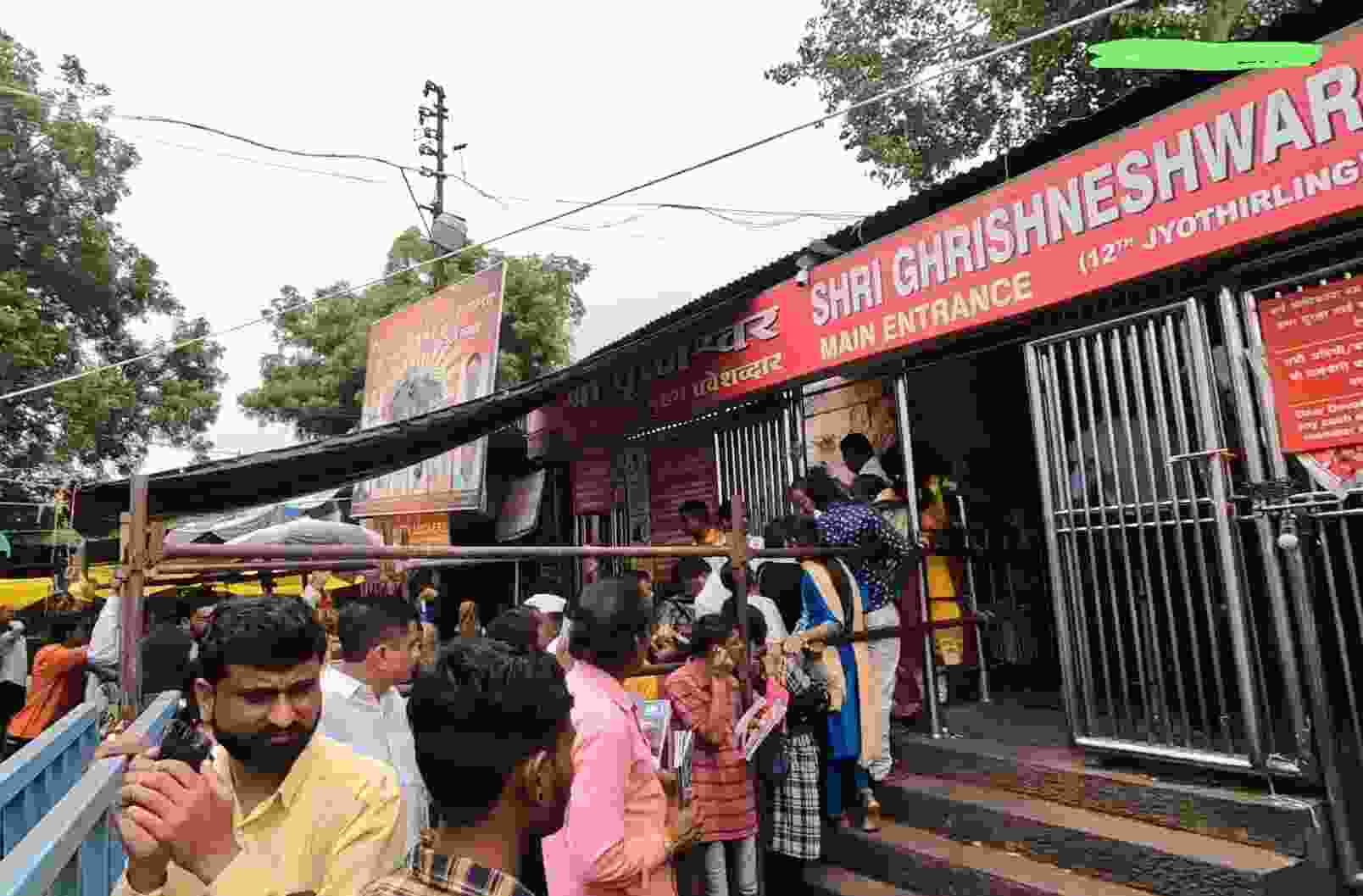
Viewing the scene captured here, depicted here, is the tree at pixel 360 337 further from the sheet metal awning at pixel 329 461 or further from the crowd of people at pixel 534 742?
the crowd of people at pixel 534 742

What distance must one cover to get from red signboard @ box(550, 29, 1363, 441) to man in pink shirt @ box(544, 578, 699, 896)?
302cm

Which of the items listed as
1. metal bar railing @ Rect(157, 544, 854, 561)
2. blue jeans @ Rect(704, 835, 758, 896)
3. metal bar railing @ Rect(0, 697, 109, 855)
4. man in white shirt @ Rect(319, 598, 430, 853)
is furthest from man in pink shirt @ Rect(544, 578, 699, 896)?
metal bar railing @ Rect(0, 697, 109, 855)

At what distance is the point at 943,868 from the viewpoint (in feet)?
13.4

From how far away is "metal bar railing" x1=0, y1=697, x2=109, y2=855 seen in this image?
2432 millimetres

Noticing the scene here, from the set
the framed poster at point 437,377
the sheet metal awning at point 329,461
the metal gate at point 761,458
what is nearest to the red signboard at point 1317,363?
the metal gate at point 761,458

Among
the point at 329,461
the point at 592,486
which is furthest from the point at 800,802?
the point at 592,486

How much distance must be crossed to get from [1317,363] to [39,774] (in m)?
5.07

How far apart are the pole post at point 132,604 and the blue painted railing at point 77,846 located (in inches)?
3.0

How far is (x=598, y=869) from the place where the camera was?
2.30 metres

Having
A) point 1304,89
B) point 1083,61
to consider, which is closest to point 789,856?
point 1304,89

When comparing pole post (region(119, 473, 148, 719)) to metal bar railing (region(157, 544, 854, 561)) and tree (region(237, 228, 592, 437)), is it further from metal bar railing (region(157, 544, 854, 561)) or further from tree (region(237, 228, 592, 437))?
tree (region(237, 228, 592, 437))

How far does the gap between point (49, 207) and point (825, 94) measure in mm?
14932

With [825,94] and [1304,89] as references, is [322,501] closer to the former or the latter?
[825,94]

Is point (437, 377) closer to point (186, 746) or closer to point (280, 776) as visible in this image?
point (186, 746)
